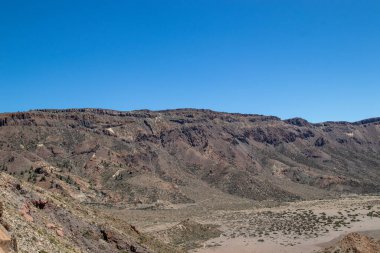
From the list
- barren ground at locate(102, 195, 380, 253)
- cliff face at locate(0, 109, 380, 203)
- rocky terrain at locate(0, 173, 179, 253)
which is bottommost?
barren ground at locate(102, 195, 380, 253)

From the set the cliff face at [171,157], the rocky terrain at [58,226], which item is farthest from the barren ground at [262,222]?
the rocky terrain at [58,226]

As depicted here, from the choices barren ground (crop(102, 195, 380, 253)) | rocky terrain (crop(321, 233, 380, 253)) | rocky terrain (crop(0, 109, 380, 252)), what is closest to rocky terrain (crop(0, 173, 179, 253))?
rocky terrain (crop(0, 109, 380, 252))

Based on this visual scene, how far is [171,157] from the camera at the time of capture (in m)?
134

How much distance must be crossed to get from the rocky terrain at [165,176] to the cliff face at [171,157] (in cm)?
36

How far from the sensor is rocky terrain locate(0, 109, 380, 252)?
3033cm

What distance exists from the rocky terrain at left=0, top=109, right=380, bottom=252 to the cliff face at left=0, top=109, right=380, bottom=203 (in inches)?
14.3

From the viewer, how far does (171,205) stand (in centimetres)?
9456

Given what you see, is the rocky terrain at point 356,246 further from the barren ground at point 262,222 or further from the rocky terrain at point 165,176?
the rocky terrain at point 165,176

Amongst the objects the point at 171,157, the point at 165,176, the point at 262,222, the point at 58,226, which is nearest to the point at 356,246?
the point at 58,226

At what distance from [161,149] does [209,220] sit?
211ft

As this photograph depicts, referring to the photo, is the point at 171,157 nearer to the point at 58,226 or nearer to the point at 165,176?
the point at 165,176

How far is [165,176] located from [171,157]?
56.7ft

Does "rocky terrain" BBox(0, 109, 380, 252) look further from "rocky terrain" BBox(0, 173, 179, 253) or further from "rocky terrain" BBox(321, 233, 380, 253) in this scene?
"rocky terrain" BBox(321, 233, 380, 253)

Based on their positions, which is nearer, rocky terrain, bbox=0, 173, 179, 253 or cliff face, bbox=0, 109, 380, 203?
rocky terrain, bbox=0, 173, 179, 253
